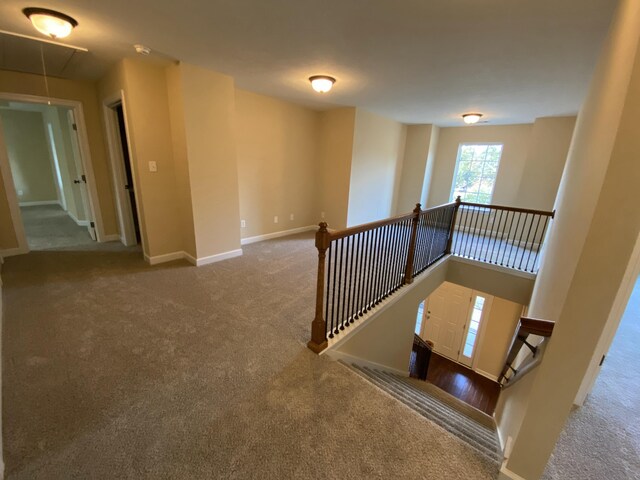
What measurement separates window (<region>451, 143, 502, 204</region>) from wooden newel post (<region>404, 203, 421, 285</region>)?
411cm

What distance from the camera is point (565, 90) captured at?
10.6 feet

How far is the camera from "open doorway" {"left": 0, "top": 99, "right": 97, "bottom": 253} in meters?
4.27

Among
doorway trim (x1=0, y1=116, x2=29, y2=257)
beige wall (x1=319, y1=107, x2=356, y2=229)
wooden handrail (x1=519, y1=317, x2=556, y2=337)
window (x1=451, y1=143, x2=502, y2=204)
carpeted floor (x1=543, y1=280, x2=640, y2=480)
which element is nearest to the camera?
wooden handrail (x1=519, y1=317, x2=556, y2=337)

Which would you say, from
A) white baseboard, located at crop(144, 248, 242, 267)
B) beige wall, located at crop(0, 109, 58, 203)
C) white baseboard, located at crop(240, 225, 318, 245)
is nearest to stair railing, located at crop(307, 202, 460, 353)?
white baseboard, located at crop(144, 248, 242, 267)

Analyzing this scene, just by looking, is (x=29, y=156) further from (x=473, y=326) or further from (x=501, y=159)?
(x=473, y=326)

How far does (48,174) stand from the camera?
7188 mm

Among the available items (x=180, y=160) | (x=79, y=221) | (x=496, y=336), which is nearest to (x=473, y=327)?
(x=496, y=336)

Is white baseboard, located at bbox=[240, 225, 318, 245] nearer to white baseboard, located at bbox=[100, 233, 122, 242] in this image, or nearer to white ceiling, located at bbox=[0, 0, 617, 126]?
white baseboard, located at bbox=[100, 233, 122, 242]

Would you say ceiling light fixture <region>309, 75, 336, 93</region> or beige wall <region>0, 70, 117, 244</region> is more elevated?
ceiling light fixture <region>309, 75, 336, 93</region>

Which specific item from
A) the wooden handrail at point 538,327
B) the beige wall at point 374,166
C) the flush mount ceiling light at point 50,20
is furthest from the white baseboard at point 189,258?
the wooden handrail at point 538,327

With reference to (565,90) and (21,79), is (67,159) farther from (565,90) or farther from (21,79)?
(565,90)

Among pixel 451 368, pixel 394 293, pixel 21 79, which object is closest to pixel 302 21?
pixel 394 293

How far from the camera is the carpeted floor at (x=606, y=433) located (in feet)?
4.90

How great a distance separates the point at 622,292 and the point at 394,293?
1766 millimetres
